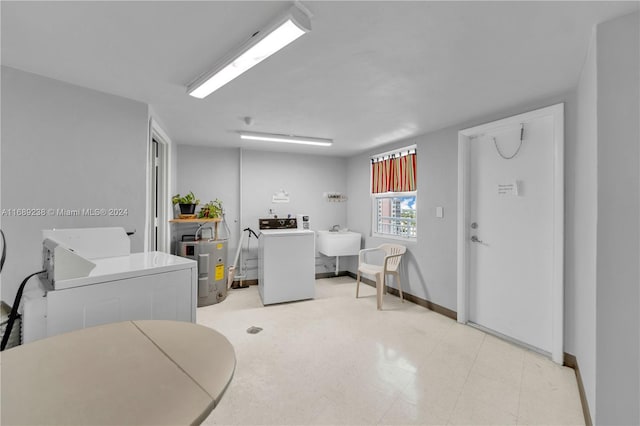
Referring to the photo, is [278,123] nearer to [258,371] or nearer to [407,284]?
[258,371]

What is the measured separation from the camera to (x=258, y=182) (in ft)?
16.0

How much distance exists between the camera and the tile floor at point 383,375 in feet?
6.05

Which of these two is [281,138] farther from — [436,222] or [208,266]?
[436,222]

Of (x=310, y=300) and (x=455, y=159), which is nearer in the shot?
(x=455, y=159)

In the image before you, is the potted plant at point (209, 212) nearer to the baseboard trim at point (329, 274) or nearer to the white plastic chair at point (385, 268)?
the baseboard trim at point (329, 274)

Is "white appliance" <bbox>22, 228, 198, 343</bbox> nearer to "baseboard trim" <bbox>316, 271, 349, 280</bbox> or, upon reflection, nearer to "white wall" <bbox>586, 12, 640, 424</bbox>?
"white wall" <bbox>586, 12, 640, 424</bbox>

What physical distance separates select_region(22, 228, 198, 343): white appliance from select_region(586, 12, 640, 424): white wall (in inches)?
97.3

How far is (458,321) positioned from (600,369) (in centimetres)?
182

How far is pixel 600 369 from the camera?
151 centimetres

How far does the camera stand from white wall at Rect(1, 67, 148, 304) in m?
2.01

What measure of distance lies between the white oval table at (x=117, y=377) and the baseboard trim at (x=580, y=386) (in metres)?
2.31

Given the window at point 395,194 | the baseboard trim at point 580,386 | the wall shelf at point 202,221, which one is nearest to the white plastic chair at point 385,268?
the window at point 395,194

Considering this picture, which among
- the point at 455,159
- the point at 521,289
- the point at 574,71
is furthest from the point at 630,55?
the point at 521,289

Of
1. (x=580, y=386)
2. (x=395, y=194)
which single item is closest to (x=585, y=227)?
(x=580, y=386)
